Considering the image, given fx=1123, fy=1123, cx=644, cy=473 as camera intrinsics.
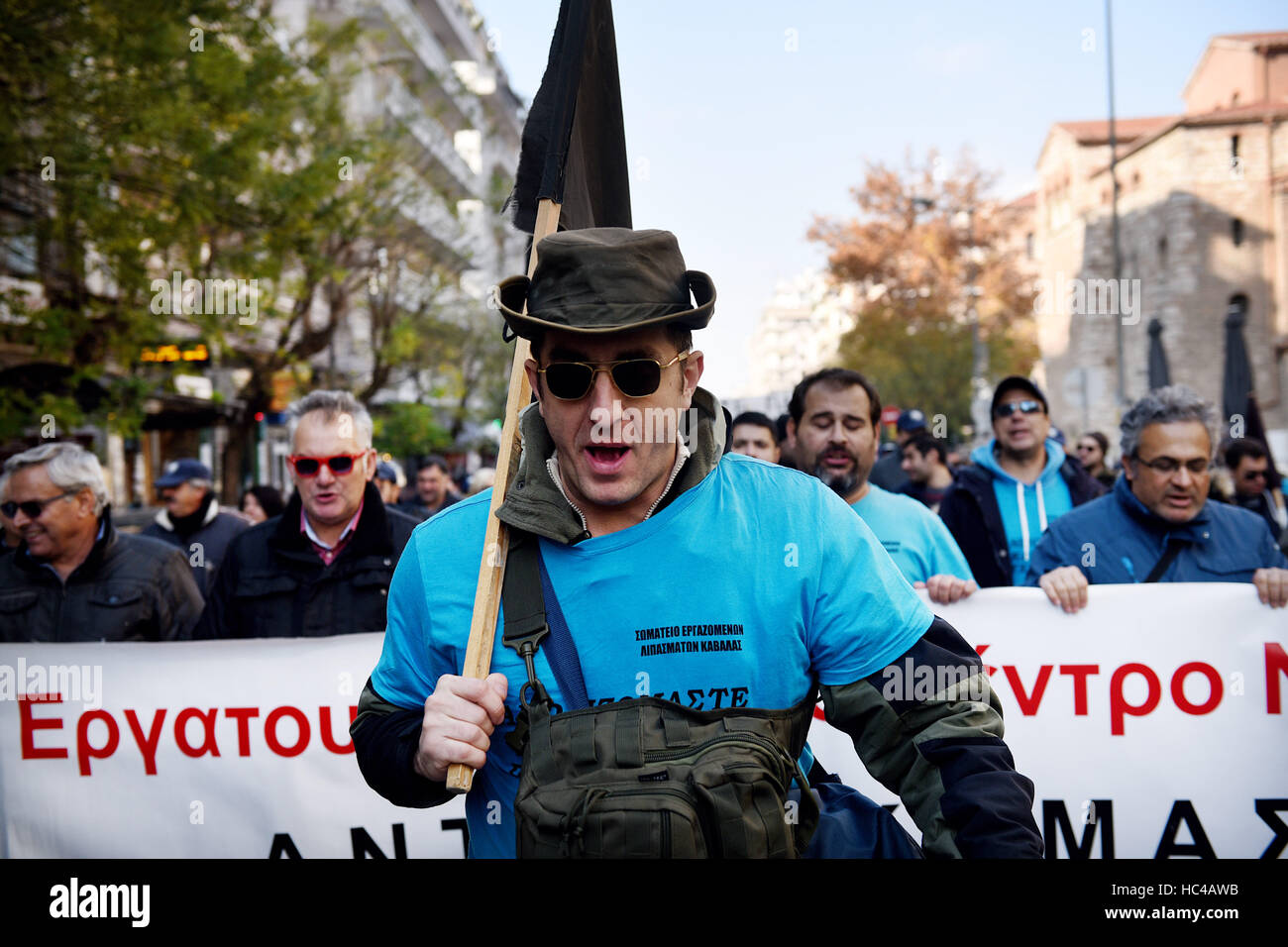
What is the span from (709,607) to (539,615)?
325 mm

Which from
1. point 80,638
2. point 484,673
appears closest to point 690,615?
point 484,673

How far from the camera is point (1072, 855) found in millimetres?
3797

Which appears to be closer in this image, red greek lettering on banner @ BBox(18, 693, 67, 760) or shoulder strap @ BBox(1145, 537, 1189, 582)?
red greek lettering on banner @ BBox(18, 693, 67, 760)

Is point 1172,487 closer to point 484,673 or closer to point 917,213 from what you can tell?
point 484,673

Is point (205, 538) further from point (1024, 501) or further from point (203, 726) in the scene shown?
point (1024, 501)

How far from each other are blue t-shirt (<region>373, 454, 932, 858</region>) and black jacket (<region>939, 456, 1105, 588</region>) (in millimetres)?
3834

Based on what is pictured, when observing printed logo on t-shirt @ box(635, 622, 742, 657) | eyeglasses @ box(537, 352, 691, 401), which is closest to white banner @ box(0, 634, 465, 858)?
printed logo on t-shirt @ box(635, 622, 742, 657)

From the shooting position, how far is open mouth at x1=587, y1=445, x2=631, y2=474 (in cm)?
219

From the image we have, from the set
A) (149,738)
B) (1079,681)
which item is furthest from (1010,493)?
(149,738)

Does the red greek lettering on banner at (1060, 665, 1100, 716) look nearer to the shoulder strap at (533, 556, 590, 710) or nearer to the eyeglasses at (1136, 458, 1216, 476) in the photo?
the eyeglasses at (1136, 458, 1216, 476)

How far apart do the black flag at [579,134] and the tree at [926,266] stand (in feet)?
95.6

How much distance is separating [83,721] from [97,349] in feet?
27.9

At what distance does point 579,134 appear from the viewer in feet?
9.01

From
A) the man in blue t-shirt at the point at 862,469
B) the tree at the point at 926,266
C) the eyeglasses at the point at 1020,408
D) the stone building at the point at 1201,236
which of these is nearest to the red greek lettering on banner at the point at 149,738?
the man in blue t-shirt at the point at 862,469
